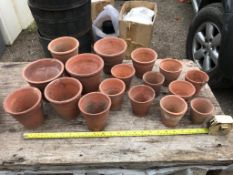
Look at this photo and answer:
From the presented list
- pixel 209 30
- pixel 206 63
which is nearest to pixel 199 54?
pixel 206 63

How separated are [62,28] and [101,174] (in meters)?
1.39

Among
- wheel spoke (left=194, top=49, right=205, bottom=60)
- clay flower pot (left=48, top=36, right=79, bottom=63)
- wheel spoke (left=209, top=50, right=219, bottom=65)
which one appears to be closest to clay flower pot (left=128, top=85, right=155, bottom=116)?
clay flower pot (left=48, top=36, right=79, bottom=63)

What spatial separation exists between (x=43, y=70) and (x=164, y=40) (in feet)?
6.65

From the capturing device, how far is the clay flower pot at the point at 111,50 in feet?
4.22

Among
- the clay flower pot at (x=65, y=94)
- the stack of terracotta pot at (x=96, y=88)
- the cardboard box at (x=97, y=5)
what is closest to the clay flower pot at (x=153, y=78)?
the stack of terracotta pot at (x=96, y=88)

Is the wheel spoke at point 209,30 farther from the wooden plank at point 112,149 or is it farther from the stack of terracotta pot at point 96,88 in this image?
the wooden plank at point 112,149

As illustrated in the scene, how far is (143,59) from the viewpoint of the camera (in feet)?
4.48

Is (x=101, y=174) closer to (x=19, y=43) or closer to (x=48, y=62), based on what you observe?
(x=48, y=62)

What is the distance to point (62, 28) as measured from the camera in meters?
2.13

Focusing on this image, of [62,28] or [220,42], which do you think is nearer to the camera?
[220,42]

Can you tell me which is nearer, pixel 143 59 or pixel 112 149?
pixel 112 149

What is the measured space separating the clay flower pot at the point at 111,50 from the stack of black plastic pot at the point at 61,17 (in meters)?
0.83

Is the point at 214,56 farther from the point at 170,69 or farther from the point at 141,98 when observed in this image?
the point at 141,98

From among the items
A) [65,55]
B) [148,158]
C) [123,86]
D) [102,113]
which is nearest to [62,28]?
[65,55]
